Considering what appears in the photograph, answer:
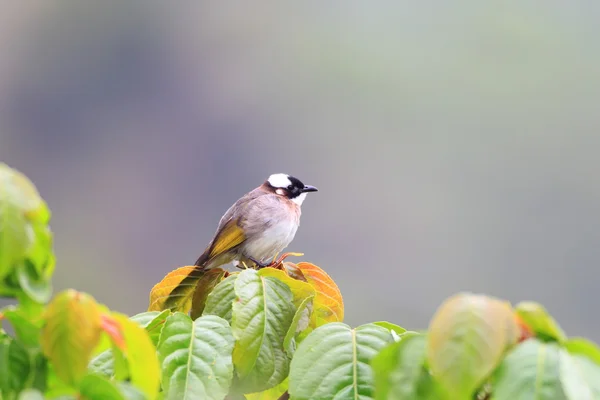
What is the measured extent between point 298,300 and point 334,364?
1.64 feet

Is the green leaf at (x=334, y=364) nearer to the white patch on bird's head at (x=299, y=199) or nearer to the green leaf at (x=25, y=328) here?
the green leaf at (x=25, y=328)

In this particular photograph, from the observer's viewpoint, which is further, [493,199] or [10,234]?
[493,199]

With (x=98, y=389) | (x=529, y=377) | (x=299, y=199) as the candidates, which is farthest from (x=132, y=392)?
(x=299, y=199)

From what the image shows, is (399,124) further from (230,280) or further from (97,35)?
Result: (230,280)

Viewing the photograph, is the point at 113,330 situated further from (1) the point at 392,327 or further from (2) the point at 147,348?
(1) the point at 392,327

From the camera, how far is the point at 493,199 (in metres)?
42.5

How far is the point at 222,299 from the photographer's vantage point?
2.01 metres

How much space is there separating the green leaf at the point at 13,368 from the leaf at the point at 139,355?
0.45 ft

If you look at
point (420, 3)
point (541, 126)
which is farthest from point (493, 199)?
point (420, 3)

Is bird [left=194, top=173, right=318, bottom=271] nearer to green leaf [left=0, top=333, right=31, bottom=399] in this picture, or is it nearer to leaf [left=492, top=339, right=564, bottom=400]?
green leaf [left=0, top=333, right=31, bottom=399]

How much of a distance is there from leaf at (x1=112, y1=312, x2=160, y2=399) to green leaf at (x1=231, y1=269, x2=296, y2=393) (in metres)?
0.68

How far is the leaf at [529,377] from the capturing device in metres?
1.04

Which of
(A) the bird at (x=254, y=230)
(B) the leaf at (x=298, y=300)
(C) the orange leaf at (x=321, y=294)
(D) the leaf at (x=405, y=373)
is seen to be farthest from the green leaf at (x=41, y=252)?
(A) the bird at (x=254, y=230)

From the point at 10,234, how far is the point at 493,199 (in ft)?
140
